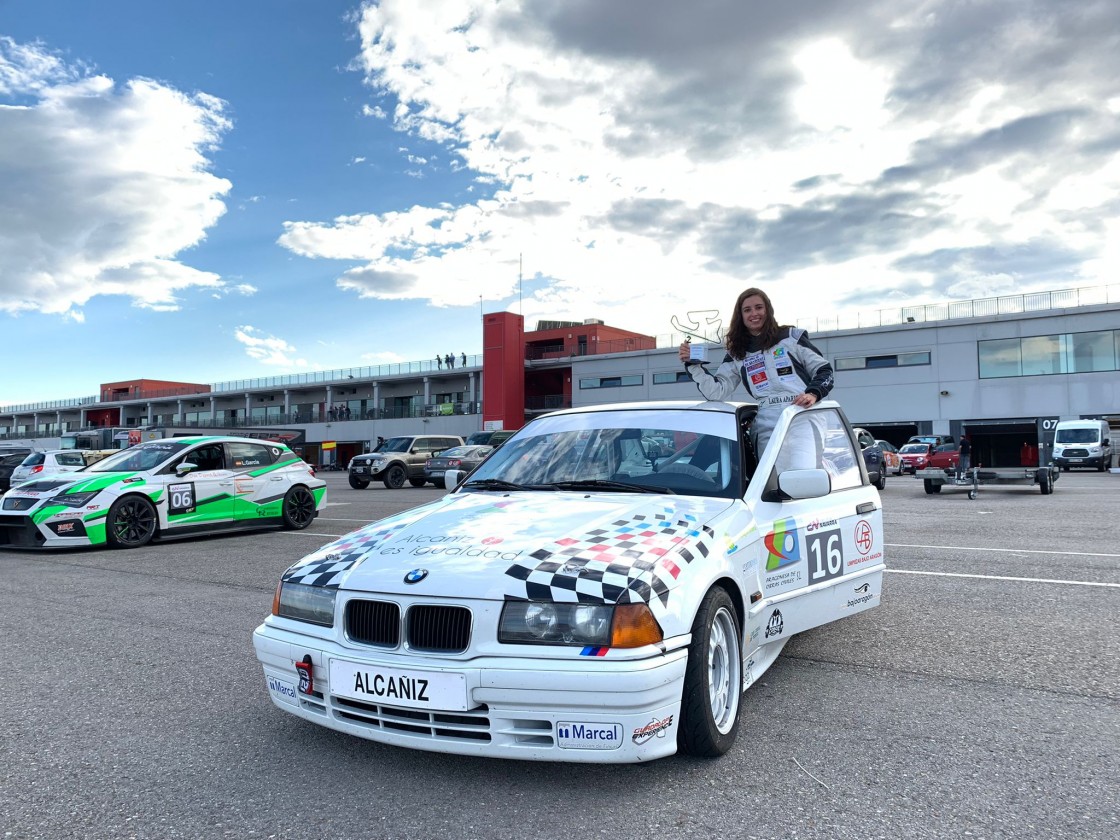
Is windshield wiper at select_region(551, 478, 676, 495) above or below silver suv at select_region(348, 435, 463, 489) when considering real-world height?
above

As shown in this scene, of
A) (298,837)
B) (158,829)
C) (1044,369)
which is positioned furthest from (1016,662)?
(1044,369)

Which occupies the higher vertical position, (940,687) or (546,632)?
(546,632)

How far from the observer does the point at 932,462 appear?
30.8 meters

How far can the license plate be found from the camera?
2596 millimetres

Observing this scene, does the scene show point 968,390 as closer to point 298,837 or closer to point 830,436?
point 830,436

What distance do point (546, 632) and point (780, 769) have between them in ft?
3.41

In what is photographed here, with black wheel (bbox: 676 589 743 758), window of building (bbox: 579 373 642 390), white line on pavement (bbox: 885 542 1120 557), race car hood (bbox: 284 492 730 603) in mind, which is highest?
window of building (bbox: 579 373 642 390)

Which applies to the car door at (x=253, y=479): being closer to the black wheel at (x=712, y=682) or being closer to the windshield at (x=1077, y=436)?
the black wheel at (x=712, y=682)

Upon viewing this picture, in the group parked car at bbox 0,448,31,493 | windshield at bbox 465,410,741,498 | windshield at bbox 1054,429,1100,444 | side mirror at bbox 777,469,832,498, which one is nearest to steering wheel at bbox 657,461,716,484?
windshield at bbox 465,410,741,498

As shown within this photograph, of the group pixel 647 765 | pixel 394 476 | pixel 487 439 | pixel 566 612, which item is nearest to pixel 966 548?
pixel 647 765

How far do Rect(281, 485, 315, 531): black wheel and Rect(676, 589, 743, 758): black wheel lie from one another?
984 cm

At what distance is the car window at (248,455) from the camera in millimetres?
11102

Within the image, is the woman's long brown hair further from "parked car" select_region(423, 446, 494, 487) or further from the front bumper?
"parked car" select_region(423, 446, 494, 487)

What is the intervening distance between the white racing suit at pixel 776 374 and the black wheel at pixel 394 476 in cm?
2052
